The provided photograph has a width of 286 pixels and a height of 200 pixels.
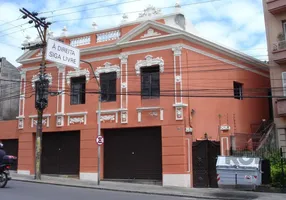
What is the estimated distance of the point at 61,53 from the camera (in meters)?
16.2

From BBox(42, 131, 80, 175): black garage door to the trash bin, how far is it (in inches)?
390

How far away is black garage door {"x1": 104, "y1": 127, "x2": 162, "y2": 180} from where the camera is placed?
67.0ft

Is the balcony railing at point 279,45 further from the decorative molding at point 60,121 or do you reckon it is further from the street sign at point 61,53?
the decorative molding at point 60,121

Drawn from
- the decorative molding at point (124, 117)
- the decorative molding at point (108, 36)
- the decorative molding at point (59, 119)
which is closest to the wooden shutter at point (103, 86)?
the decorative molding at point (124, 117)

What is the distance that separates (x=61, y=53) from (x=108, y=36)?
6.92m

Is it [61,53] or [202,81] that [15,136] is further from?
[202,81]

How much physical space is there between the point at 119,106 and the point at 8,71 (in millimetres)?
15793

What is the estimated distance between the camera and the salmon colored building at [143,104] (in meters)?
19.8

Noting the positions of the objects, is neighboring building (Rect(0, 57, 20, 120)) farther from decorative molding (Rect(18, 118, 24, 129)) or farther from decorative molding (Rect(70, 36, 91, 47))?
decorative molding (Rect(70, 36, 91, 47))

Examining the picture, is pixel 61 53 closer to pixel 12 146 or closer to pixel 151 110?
pixel 151 110

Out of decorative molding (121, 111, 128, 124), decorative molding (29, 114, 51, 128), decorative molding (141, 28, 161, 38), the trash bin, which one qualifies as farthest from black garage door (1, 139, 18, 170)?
the trash bin

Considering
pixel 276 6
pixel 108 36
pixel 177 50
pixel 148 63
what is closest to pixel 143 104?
pixel 148 63

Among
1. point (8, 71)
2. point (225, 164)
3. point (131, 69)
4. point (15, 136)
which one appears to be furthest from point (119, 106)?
point (8, 71)

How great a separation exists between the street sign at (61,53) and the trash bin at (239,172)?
319 inches
